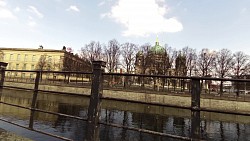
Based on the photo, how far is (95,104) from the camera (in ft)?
12.2

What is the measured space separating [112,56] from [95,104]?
52238mm

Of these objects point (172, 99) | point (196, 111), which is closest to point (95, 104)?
point (196, 111)

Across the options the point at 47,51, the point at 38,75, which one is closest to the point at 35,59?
the point at 47,51

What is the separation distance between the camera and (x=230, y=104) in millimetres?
35094

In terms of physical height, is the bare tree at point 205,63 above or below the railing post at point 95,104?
above

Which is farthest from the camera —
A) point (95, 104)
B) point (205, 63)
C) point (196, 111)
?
point (205, 63)

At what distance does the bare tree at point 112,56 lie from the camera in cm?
5421

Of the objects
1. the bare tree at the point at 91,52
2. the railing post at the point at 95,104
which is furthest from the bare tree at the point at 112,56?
the railing post at the point at 95,104

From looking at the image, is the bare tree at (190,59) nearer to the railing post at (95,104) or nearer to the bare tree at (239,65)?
the bare tree at (239,65)

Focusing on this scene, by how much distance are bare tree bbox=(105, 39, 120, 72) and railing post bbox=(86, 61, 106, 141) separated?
49.8 meters

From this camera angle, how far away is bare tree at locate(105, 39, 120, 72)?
2134 inches

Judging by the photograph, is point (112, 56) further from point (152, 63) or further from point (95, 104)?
point (95, 104)

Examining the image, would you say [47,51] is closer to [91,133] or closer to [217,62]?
[217,62]

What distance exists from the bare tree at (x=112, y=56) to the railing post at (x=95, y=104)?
4980cm
